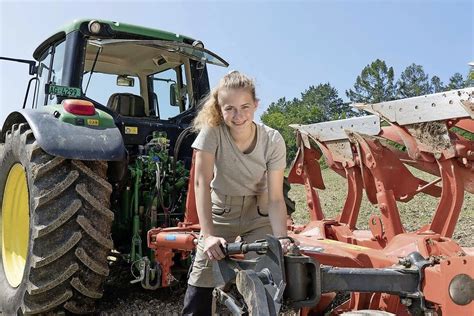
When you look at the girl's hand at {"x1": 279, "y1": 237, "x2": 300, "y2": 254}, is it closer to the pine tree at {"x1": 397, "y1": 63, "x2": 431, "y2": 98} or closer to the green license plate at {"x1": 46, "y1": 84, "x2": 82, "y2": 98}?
the green license plate at {"x1": 46, "y1": 84, "x2": 82, "y2": 98}

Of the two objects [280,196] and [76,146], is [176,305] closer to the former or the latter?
[76,146]

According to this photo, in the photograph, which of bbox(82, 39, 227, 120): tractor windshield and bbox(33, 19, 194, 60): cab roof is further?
bbox(82, 39, 227, 120): tractor windshield

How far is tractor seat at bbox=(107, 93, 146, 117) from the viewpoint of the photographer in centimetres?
473

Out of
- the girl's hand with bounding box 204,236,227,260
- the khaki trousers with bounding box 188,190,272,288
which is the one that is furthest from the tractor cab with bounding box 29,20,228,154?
the girl's hand with bounding box 204,236,227,260

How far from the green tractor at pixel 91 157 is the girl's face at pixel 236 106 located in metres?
1.26

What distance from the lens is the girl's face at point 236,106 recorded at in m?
2.56

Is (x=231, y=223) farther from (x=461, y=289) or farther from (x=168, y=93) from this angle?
(x=168, y=93)

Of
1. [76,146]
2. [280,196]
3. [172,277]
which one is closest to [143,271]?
[172,277]

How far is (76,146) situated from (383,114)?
200cm

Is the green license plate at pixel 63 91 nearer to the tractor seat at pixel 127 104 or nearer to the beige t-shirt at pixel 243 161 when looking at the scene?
the tractor seat at pixel 127 104

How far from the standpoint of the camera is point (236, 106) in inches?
101

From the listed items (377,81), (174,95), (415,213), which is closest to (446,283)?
(174,95)

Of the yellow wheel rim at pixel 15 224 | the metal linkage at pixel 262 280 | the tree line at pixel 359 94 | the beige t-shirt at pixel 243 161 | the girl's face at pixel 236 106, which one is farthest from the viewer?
the tree line at pixel 359 94

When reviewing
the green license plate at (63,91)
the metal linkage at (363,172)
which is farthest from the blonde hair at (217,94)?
the green license plate at (63,91)
